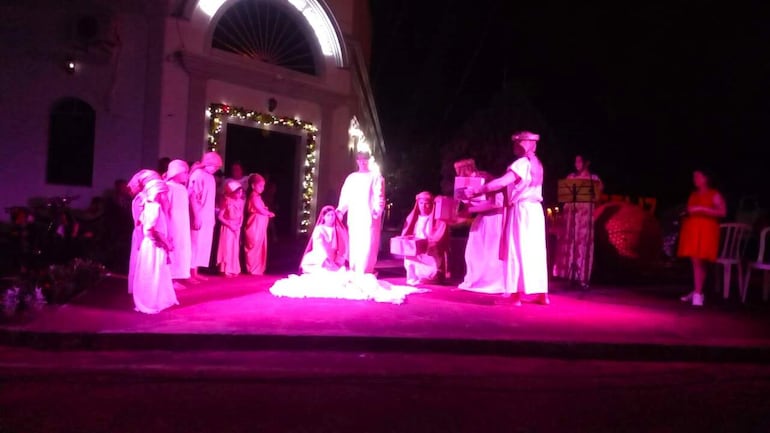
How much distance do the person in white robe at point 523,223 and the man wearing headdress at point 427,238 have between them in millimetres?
2465

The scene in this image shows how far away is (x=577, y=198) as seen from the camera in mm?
10719

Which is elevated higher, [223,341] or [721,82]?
[721,82]

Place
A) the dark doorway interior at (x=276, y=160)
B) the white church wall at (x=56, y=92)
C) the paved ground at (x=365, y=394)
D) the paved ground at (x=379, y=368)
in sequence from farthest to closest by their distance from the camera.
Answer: the dark doorway interior at (x=276, y=160)
the white church wall at (x=56, y=92)
the paved ground at (x=379, y=368)
the paved ground at (x=365, y=394)

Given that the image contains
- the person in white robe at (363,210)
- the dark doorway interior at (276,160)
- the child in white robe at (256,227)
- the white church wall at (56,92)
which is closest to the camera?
the person in white robe at (363,210)

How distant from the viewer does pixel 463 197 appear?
972 cm

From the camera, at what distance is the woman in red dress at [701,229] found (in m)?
9.48

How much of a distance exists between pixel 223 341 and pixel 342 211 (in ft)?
14.2

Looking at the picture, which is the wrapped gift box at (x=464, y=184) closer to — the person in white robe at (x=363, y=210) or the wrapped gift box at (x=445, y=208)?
the wrapped gift box at (x=445, y=208)

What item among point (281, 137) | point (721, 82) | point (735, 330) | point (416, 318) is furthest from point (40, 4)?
point (721, 82)

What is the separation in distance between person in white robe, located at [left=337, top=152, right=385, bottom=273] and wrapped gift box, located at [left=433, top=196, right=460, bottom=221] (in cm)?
103

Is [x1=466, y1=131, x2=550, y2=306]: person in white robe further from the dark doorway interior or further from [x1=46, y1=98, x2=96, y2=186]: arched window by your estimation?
[x1=46, y1=98, x2=96, y2=186]: arched window

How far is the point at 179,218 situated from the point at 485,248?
14.5 feet

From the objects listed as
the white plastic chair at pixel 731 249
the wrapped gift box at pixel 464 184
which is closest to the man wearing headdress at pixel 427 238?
the wrapped gift box at pixel 464 184

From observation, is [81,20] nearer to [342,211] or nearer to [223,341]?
[342,211]
